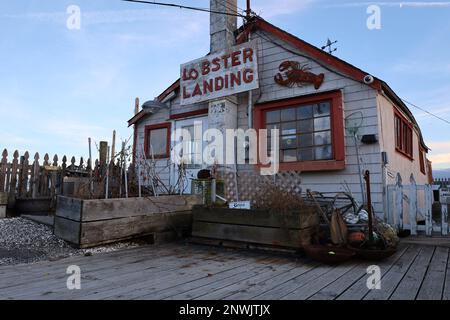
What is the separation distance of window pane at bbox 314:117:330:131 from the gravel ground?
14.2ft

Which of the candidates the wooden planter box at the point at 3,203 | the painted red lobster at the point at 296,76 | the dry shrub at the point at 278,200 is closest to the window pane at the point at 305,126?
the painted red lobster at the point at 296,76

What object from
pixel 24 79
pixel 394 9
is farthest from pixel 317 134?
pixel 24 79

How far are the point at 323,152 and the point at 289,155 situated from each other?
31.0 inches

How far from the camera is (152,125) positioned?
8883mm

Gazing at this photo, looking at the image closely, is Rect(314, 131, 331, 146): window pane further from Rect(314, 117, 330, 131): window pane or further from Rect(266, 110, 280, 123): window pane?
Rect(266, 110, 280, 123): window pane

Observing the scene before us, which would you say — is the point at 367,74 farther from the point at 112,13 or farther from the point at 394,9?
the point at 112,13

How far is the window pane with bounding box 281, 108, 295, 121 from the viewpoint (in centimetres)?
658

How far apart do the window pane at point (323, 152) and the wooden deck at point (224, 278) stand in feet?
7.94

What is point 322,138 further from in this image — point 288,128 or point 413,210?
point 413,210

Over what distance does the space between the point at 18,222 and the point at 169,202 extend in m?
3.15

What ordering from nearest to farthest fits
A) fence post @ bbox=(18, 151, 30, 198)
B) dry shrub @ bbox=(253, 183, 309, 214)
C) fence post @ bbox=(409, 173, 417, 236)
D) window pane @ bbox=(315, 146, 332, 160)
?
dry shrub @ bbox=(253, 183, 309, 214)
fence post @ bbox=(409, 173, 417, 236)
window pane @ bbox=(315, 146, 332, 160)
fence post @ bbox=(18, 151, 30, 198)

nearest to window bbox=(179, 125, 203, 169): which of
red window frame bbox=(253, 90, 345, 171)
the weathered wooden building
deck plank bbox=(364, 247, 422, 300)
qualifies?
the weathered wooden building

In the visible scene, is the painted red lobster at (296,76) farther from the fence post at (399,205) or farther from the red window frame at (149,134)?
the red window frame at (149,134)

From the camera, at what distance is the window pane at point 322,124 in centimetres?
605
